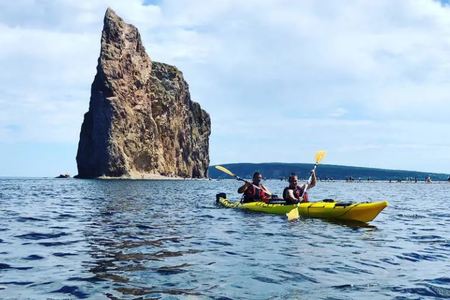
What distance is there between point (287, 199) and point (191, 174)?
112 m

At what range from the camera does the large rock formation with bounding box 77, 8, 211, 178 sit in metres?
98.3

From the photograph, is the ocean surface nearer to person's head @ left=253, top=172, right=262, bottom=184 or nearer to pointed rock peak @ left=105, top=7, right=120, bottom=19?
person's head @ left=253, top=172, right=262, bottom=184

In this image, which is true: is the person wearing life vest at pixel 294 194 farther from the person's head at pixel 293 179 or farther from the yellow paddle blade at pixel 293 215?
the yellow paddle blade at pixel 293 215

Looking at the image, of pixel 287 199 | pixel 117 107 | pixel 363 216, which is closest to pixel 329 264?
pixel 363 216

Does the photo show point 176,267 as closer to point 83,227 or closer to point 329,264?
point 329,264

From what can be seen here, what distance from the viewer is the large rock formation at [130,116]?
98.3 meters

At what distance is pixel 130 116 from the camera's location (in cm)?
10188

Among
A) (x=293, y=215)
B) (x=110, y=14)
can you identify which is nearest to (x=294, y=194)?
(x=293, y=215)

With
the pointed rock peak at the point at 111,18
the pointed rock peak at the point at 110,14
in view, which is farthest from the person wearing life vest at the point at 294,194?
the pointed rock peak at the point at 110,14

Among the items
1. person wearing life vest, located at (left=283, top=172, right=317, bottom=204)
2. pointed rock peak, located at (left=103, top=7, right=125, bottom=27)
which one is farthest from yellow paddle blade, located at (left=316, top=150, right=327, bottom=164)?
pointed rock peak, located at (left=103, top=7, right=125, bottom=27)

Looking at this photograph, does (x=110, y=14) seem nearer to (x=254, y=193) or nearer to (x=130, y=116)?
(x=130, y=116)

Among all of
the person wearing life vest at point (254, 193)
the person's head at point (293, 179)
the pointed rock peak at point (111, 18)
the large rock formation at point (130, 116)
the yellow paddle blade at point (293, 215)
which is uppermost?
the pointed rock peak at point (111, 18)

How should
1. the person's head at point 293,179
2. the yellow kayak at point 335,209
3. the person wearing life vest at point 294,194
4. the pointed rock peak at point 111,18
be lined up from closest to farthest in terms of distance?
the yellow kayak at point 335,209
the person's head at point 293,179
the person wearing life vest at point 294,194
the pointed rock peak at point 111,18

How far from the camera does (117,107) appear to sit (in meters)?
98.8
